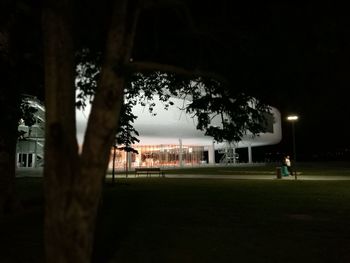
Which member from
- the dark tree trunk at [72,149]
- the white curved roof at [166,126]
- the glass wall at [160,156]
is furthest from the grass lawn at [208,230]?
the glass wall at [160,156]

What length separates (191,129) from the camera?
205 ft

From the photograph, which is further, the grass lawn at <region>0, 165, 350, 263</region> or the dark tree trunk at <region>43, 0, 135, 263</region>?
the grass lawn at <region>0, 165, 350, 263</region>

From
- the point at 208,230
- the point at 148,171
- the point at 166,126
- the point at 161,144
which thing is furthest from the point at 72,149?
the point at 161,144

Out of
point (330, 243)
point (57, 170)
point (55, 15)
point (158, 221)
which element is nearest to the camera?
point (57, 170)

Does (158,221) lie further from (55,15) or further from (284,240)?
(55,15)

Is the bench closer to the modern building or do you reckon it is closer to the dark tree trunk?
the modern building

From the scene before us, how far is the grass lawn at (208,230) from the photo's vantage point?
8508mm

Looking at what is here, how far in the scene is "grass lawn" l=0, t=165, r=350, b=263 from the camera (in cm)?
851

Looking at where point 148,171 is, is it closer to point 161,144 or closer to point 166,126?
point 166,126

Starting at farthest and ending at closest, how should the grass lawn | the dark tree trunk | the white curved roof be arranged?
the white curved roof → the grass lawn → the dark tree trunk

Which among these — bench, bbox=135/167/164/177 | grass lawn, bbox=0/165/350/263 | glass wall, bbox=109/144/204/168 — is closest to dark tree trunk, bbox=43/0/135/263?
grass lawn, bbox=0/165/350/263

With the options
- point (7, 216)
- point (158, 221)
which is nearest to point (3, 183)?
point (7, 216)

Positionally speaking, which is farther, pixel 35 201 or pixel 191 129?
pixel 191 129

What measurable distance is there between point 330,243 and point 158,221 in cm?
459
